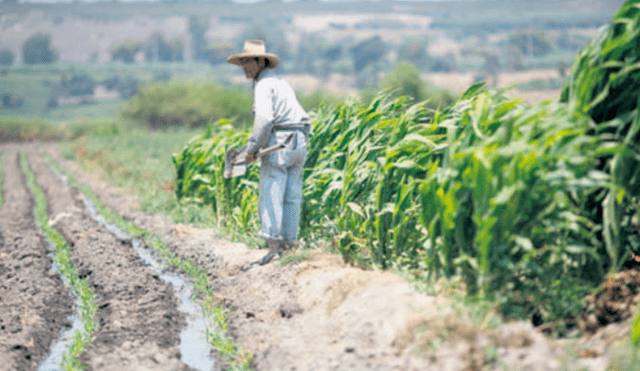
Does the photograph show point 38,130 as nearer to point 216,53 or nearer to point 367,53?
point 367,53

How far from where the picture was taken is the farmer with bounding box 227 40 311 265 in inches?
220

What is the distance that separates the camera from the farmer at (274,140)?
→ 559 centimetres

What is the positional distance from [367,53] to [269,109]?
169201mm

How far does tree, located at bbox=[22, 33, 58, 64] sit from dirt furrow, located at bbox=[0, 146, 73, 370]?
601 feet

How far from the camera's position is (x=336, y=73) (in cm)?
17250

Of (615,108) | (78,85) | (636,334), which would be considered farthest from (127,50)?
(636,334)

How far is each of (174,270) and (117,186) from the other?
335 inches

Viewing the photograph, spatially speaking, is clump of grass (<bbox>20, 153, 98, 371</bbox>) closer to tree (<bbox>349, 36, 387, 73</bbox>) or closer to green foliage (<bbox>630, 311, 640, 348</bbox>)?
green foliage (<bbox>630, 311, 640, 348</bbox>)

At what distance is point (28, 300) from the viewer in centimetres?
534

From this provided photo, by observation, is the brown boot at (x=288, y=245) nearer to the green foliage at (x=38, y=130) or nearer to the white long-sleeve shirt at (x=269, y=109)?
the white long-sleeve shirt at (x=269, y=109)

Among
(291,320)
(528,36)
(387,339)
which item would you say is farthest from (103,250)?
(528,36)

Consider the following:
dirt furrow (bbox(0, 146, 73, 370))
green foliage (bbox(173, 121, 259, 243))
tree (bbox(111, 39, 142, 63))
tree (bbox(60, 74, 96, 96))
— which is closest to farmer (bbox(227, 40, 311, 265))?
green foliage (bbox(173, 121, 259, 243))

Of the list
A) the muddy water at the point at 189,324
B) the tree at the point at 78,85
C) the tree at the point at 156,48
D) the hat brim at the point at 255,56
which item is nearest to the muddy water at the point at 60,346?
the muddy water at the point at 189,324

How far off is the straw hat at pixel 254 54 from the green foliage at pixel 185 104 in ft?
142
